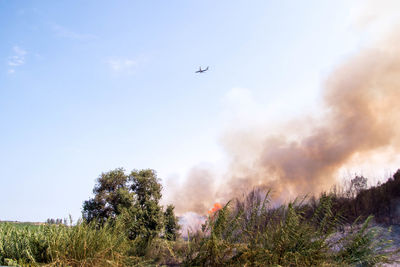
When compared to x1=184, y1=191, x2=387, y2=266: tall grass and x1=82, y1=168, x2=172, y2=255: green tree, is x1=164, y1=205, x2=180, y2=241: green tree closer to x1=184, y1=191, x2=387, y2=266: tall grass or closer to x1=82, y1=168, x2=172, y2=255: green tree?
x1=82, y1=168, x2=172, y2=255: green tree

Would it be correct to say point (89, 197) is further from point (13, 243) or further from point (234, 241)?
point (234, 241)

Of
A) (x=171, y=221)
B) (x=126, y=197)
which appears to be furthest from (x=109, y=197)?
(x=171, y=221)

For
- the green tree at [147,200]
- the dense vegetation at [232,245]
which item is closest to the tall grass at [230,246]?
the dense vegetation at [232,245]

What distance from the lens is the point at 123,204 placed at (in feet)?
59.7

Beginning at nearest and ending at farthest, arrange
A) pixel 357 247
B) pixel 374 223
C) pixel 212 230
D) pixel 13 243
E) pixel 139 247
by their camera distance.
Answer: pixel 212 230 < pixel 357 247 < pixel 13 243 < pixel 139 247 < pixel 374 223

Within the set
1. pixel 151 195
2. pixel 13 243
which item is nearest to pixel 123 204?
pixel 151 195

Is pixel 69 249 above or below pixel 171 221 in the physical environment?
above

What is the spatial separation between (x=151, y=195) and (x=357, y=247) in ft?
50.1

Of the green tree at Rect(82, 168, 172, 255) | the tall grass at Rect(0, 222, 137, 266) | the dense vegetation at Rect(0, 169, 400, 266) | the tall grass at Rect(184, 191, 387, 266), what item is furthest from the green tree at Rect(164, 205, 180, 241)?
the tall grass at Rect(184, 191, 387, 266)

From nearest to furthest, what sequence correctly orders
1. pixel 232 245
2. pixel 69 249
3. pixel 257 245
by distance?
pixel 232 245 → pixel 257 245 → pixel 69 249

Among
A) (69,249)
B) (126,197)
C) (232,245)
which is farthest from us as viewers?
(126,197)

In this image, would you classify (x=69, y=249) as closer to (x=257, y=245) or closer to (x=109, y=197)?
(x=257, y=245)

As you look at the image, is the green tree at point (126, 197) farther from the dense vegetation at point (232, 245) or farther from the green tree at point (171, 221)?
the dense vegetation at point (232, 245)

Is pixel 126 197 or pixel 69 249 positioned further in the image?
pixel 126 197
